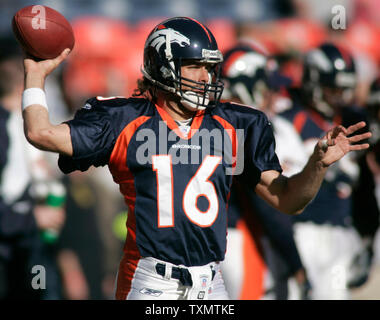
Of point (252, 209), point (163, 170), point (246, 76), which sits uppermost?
point (246, 76)

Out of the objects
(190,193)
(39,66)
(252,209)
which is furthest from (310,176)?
(252,209)

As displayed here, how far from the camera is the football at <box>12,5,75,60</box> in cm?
293

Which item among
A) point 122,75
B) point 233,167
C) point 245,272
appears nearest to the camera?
point 233,167

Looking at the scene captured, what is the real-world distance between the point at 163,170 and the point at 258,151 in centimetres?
49

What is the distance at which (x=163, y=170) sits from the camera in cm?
298

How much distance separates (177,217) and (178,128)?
0.43 m

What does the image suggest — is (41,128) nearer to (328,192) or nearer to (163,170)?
(163,170)

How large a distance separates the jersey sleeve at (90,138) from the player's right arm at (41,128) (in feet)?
0.13

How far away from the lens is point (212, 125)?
122 inches

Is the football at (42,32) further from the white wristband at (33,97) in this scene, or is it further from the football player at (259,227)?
the football player at (259,227)

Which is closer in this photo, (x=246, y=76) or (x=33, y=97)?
(x=33, y=97)

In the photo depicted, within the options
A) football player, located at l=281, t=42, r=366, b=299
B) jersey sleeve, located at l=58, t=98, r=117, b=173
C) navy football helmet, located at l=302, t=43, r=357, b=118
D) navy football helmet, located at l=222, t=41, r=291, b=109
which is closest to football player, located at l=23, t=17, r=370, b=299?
Result: jersey sleeve, located at l=58, t=98, r=117, b=173
